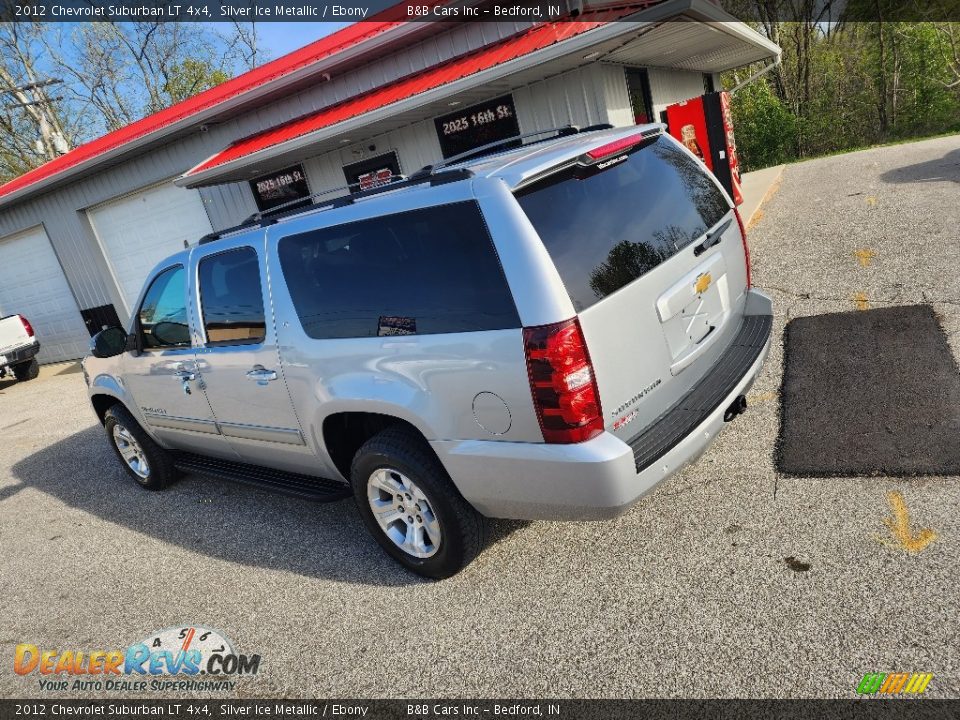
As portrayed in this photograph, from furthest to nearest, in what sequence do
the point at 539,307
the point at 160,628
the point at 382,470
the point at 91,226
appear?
the point at 91,226, the point at 160,628, the point at 382,470, the point at 539,307

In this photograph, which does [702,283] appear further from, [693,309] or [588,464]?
[588,464]

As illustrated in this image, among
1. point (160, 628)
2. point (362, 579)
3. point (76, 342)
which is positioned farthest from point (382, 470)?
point (76, 342)

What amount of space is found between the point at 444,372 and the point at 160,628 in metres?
2.27

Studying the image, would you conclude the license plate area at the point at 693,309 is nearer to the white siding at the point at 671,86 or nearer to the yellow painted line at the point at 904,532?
the yellow painted line at the point at 904,532

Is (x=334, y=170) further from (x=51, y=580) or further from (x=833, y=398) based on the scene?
(x=833, y=398)

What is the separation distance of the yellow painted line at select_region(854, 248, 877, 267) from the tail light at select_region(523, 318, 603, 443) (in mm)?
5450

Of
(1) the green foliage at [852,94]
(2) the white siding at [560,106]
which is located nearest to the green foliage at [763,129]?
(1) the green foliage at [852,94]

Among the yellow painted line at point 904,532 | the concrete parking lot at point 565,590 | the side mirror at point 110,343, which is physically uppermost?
the side mirror at point 110,343

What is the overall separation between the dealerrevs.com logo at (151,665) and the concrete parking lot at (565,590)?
7cm

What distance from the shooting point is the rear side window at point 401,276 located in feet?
9.02

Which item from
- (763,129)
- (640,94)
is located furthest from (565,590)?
(763,129)

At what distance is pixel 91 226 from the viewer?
14.8 metres

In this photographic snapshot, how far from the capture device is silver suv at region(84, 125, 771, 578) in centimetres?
264

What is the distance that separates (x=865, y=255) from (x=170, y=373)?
22.6 ft
